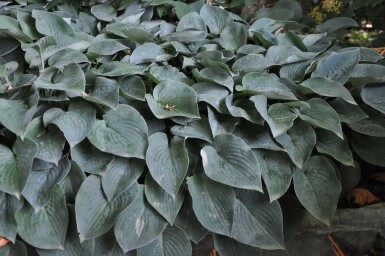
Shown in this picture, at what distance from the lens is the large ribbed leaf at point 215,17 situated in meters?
1.45

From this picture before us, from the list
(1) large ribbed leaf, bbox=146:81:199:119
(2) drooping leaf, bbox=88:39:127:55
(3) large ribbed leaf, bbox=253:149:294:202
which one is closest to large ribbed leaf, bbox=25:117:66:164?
(1) large ribbed leaf, bbox=146:81:199:119

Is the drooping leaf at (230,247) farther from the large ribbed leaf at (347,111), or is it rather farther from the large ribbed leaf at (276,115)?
the large ribbed leaf at (347,111)

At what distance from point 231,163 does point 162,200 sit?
0.18m

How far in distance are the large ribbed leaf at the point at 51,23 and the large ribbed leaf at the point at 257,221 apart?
0.81 meters

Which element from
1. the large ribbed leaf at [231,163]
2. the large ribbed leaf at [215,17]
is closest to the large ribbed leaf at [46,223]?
the large ribbed leaf at [231,163]

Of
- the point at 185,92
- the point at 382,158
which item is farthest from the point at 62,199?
the point at 382,158

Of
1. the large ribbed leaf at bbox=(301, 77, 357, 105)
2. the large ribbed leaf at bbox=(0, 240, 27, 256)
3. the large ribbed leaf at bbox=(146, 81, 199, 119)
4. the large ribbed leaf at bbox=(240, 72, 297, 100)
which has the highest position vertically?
the large ribbed leaf at bbox=(301, 77, 357, 105)

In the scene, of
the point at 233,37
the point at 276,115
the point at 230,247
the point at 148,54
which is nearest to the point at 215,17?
the point at 233,37

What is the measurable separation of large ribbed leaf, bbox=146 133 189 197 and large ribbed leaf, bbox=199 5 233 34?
676 mm

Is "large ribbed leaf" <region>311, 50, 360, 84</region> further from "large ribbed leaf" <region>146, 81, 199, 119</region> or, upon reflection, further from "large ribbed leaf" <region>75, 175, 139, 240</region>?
"large ribbed leaf" <region>75, 175, 139, 240</region>

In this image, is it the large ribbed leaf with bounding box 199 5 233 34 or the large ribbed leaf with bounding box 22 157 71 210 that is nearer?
the large ribbed leaf with bounding box 22 157 71 210

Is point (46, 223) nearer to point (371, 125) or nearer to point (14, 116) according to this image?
point (14, 116)

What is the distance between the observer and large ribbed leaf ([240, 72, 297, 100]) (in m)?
0.99

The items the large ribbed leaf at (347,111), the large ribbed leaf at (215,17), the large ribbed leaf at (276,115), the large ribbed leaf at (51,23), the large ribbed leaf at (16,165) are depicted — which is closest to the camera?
the large ribbed leaf at (16,165)
